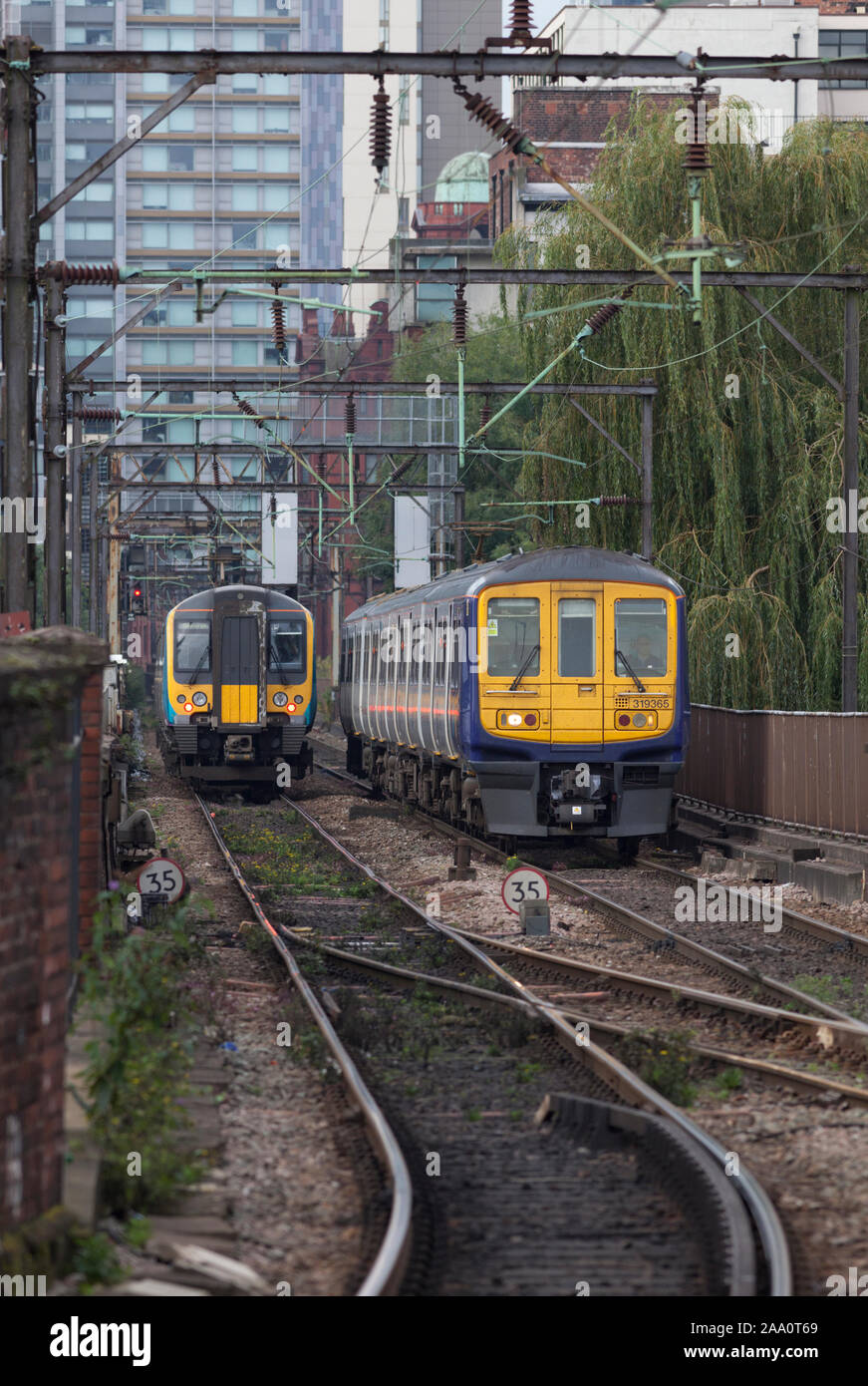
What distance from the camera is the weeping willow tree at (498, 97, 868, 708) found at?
2523 centimetres

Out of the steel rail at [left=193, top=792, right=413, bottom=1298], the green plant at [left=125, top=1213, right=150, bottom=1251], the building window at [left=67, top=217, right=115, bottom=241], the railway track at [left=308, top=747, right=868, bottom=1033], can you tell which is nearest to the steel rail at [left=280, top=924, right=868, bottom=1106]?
the railway track at [left=308, top=747, right=868, bottom=1033]

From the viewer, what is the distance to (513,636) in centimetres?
2064

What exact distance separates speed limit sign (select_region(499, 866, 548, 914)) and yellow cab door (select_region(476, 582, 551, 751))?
15.2 ft

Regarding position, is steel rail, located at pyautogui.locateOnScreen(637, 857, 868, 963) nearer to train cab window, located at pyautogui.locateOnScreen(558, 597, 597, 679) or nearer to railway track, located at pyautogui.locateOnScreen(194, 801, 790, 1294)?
railway track, located at pyautogui.locateOnScreen(194, 801, 790, 1294)

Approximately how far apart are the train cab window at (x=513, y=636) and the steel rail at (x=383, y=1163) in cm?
752

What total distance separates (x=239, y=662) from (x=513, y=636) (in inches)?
416

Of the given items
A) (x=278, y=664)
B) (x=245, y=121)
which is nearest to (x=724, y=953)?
(x=278, y=664)

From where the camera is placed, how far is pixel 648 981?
12500 millimetres

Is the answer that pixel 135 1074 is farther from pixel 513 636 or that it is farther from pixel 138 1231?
pixel 513 636

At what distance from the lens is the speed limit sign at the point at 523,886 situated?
15.8 m

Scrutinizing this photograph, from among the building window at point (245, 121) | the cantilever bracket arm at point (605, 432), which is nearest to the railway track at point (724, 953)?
the cantilever bracket arm at point (605, 432)
